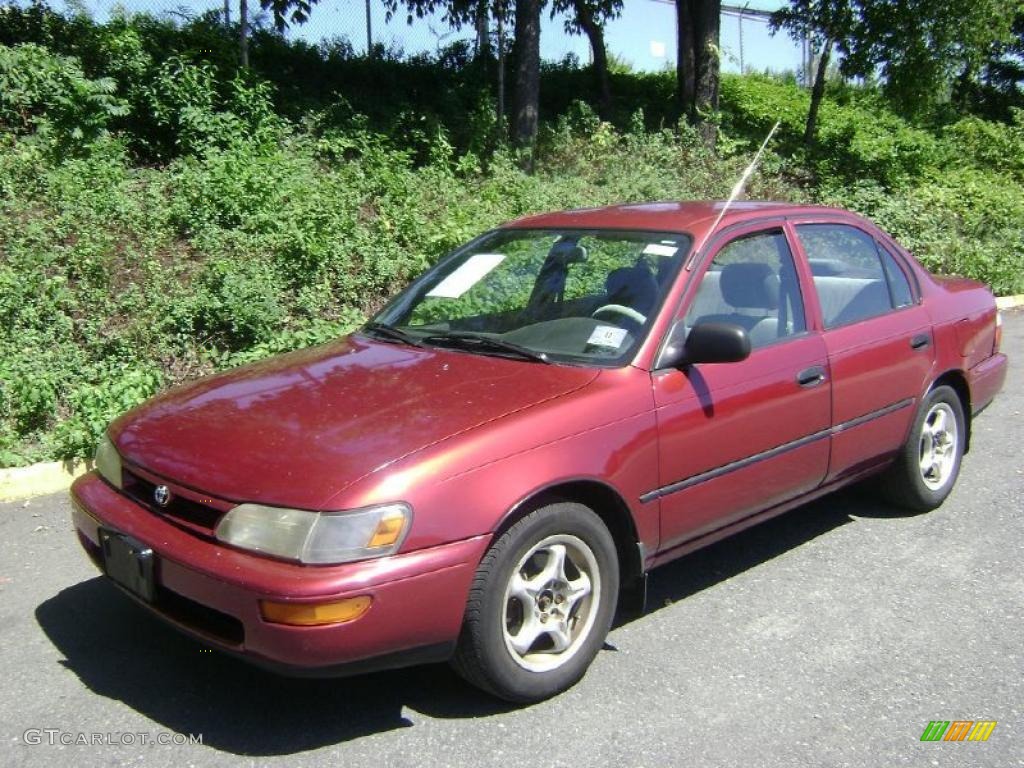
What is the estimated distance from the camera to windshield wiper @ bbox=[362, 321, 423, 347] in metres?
4.34

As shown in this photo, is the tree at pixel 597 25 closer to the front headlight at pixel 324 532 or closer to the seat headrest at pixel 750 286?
the seat headrest at pixel 750 286

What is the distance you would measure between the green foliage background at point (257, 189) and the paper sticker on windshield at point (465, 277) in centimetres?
248

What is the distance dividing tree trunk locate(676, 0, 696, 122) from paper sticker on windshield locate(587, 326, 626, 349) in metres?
12.6

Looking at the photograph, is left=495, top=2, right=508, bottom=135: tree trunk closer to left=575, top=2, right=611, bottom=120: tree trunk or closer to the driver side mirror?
left=575, top=2, right=611, bottom=120: tree trunk

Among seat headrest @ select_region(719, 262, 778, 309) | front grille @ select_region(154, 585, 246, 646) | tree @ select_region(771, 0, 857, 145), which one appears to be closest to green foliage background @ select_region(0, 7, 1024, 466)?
tree @ select_region(771, 0, 857, 145)

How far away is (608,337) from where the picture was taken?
400 cm

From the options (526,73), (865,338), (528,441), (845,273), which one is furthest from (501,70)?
(528,441)

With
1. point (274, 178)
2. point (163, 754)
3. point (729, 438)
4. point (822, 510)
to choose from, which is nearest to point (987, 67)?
point (274, 178)

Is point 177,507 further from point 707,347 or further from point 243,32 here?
point 243,32

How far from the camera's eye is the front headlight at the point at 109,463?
369cm

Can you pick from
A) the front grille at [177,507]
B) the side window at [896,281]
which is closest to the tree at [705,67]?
the side window at [896,281]

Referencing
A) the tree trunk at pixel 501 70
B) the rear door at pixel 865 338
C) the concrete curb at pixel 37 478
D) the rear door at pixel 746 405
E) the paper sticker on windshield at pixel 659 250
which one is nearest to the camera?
the rear door at pixel 746 405

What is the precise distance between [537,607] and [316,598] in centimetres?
84

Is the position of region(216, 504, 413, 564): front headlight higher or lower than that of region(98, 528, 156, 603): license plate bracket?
higher
